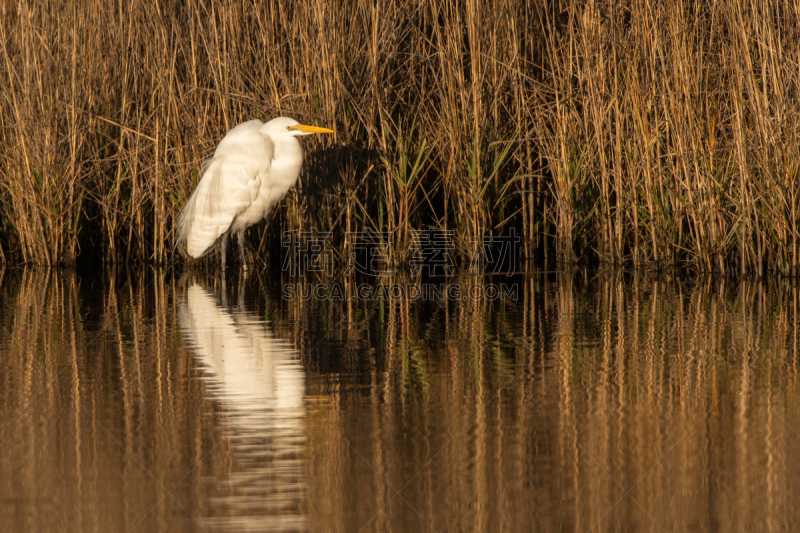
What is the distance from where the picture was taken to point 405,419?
281 centimetres

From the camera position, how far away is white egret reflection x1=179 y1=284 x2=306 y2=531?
2.16 metres

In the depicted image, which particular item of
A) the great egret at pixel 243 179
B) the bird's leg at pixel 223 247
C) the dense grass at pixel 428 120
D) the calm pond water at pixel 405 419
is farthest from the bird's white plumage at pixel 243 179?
the calm pond water at pixel 405 419

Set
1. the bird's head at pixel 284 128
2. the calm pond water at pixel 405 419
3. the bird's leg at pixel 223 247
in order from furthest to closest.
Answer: the bird's leg at pixel 223 247 < the bird's head at pixel 284 128 < the calm pond water at pixel 405 419

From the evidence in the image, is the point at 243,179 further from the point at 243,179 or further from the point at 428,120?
the point at 428,120

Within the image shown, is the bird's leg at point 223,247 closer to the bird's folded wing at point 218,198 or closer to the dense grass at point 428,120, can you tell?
the bird's folded wing at point 218,198

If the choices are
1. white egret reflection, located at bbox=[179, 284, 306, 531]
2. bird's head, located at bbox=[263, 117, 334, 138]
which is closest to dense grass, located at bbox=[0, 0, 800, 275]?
bird's head, located at bbox=[263, 117, 334, 138]

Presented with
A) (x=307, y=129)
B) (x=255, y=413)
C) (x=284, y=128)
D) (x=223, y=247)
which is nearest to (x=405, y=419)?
(x=255, y=413)

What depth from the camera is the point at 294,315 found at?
482cm

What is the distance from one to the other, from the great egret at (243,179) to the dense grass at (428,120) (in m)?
0.34

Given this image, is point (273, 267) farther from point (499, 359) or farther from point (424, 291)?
point (499, 359)

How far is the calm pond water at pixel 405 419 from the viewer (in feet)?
7.06

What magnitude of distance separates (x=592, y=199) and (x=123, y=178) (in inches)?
132

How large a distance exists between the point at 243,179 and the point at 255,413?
351cm

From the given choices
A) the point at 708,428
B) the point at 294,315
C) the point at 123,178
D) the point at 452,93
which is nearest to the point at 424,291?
the point at 294,315
